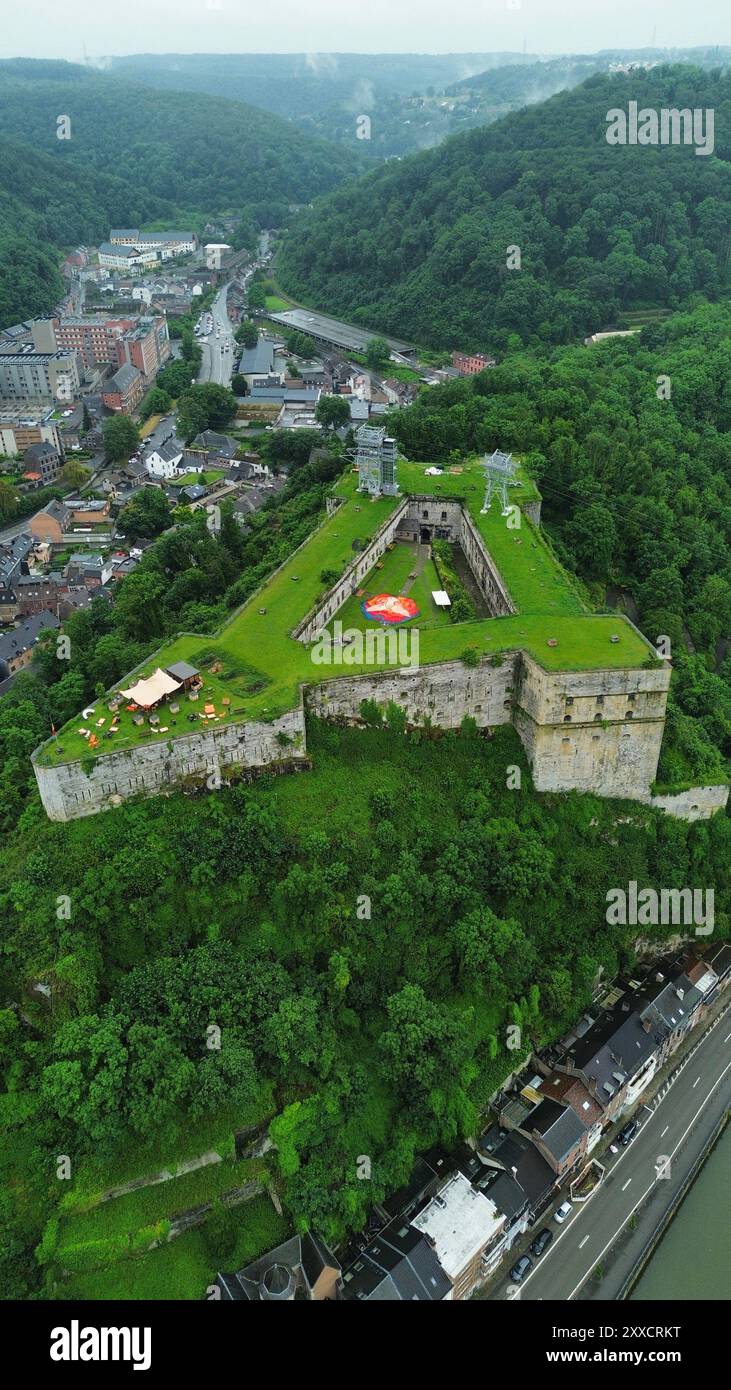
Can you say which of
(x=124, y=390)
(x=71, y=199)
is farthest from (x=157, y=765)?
(x=71, y=199)

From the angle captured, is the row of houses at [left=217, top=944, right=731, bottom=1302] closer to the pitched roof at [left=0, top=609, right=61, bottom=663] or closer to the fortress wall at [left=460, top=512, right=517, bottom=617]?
the fortress wall at [left=460, top=512, right=517, bottom=617]

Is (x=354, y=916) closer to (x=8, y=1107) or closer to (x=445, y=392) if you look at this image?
(x=8, y=1107)

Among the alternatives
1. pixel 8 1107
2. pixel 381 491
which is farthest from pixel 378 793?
pixel 381 491

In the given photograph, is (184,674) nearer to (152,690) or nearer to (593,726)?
(152,690)

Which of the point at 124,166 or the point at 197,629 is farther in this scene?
the point at 124,166

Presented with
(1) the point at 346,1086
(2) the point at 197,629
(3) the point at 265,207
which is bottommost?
(1) the point at 346,1086

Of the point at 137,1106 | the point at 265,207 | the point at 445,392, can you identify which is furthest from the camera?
the point at 265,207

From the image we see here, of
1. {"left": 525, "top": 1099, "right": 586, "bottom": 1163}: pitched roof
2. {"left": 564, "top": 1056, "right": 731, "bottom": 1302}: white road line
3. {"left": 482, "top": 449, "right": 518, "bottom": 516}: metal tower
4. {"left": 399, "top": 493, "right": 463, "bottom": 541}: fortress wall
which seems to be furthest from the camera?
{"left": 399, "top": 493, "right": 463, "bottom": 541}: fortress wall

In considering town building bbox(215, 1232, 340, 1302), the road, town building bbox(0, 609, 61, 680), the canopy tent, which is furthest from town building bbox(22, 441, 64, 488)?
town building bbox(215, 1232, 340, 1302)
